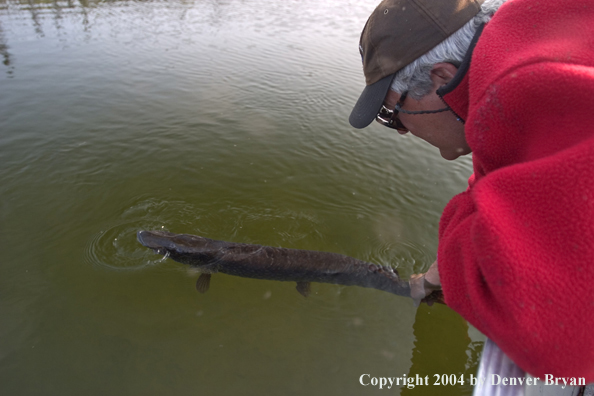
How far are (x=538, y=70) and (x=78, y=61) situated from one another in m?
13.0

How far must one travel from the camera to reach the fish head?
442 cm

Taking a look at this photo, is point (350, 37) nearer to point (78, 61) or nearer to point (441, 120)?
point (78, 61)

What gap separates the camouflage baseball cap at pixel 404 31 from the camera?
181 centimetres

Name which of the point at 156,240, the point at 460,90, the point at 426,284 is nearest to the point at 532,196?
the point at 460,90

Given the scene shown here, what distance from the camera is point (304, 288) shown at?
4.55 m

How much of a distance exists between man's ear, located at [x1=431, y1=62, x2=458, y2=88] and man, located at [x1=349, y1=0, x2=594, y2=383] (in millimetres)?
205

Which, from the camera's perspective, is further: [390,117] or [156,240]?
[156,240]

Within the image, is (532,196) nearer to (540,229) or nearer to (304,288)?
(540,229)

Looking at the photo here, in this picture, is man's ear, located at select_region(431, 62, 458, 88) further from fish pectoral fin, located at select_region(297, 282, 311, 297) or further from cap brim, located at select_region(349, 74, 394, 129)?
fish pectoral fin, located at select_region(297, 282, 311, 297)

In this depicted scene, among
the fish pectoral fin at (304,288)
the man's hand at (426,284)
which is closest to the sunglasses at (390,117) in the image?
the man's hand at (426,284)

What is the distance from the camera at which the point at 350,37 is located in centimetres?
1416

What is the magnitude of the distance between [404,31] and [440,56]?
245 mm

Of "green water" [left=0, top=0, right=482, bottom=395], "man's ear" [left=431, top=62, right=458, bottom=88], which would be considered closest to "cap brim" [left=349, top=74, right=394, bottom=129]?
"man's ear" [left=431, top=62, right=458, bottom=88]

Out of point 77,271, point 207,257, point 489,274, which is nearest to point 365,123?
point 489,274
